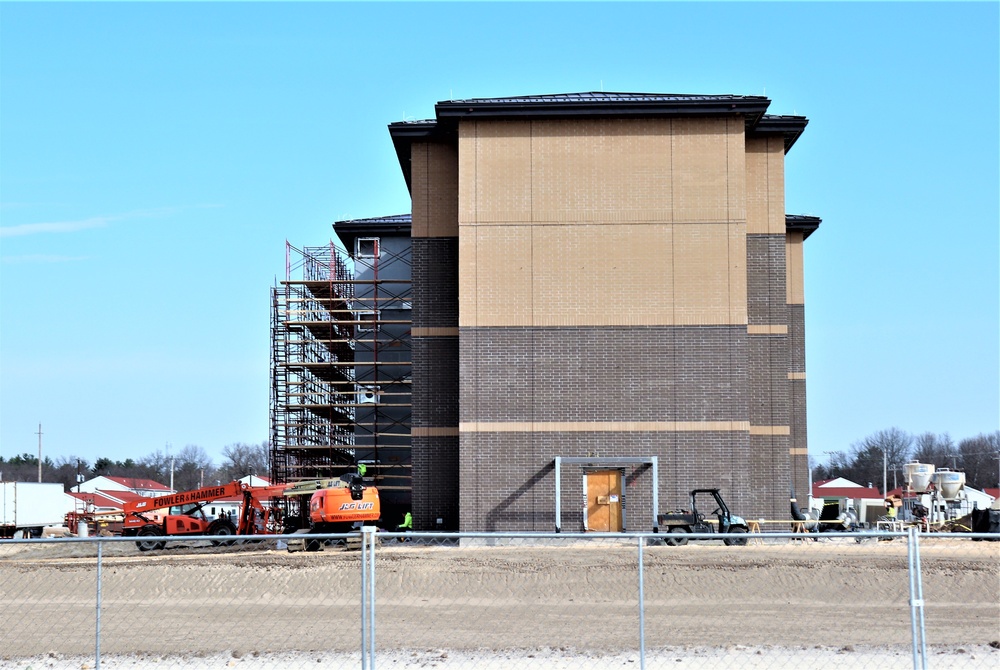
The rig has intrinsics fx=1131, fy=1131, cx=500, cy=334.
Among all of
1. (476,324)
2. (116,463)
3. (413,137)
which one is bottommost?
(116,463)

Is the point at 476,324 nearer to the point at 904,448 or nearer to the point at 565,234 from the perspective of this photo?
the point at 565,234

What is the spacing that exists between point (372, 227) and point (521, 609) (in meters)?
32.8

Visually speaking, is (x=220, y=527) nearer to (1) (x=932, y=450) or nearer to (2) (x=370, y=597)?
(2) (x=370, y=597)

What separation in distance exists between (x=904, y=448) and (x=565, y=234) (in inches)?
6308

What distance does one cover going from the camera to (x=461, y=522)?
37344 mm

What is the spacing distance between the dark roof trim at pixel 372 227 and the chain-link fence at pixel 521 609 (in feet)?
71.8

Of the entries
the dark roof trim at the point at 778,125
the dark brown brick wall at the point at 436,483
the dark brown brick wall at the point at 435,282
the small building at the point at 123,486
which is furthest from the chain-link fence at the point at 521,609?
the small building at the point at 123,486

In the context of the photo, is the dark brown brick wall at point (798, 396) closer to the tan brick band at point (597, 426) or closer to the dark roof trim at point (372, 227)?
the tan brick band at point (597, 426)

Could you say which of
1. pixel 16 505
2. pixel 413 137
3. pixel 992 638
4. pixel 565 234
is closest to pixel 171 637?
pixel 992 638

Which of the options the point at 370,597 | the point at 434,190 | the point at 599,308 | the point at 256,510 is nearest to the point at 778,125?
the point at 599,308

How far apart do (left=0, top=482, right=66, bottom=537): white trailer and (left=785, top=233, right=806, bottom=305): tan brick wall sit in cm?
3680

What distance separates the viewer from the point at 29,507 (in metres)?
56.6

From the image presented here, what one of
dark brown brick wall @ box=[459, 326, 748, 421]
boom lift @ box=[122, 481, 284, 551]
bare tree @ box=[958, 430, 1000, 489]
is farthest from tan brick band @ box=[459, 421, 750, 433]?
bare tree @ box=[958, 430, 1000, 489]

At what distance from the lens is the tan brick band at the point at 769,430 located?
42031 mm
